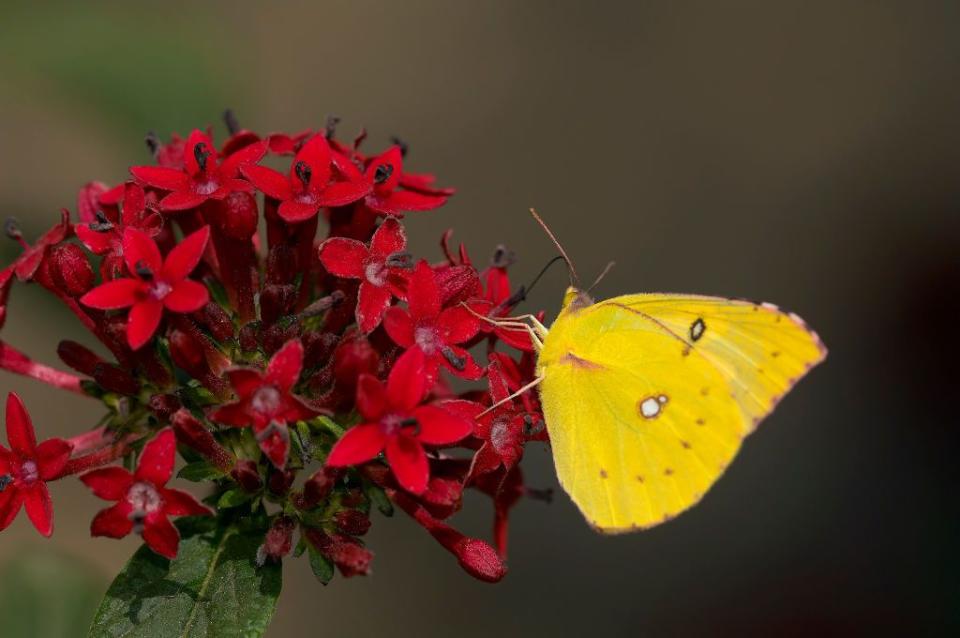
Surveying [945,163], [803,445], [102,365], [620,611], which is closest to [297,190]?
[102,365]

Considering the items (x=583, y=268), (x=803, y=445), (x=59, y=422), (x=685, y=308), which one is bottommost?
(x=59, y=422)

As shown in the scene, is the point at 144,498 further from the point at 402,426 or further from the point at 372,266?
the point at 372,266

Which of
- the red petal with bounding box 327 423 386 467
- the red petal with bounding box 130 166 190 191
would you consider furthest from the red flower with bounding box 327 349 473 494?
the red petal with bounding box 130 166 190 191

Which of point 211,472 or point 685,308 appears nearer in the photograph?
point 211,472

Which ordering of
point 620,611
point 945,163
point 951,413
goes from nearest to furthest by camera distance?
point 620,611
point 951,413
point 945,163

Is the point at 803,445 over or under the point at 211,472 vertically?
under

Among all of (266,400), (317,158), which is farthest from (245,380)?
(317,158)

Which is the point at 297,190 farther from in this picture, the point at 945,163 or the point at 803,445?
the point at 945,163
